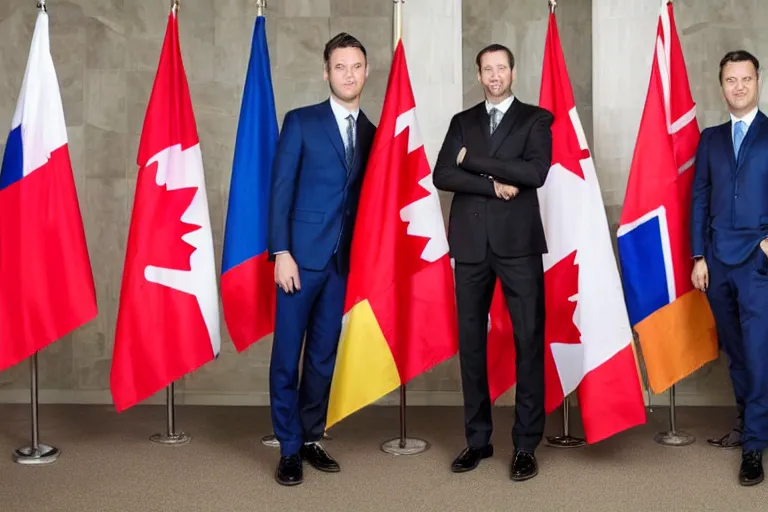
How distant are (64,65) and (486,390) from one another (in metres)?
3.12

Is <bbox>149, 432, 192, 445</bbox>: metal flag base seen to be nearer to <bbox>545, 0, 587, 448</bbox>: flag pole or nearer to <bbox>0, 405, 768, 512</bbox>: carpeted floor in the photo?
<bbox>0, 405, 768, 512</bbox>: carpeted floor

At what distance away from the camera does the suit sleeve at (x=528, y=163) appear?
3189 millimetres

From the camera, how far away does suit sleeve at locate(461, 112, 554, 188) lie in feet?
10.5

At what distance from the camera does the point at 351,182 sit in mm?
3479

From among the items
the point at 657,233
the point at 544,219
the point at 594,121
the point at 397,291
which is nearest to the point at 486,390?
the point at 397,291

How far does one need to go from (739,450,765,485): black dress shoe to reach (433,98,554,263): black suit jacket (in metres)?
1.15

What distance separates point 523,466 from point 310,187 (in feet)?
4.55

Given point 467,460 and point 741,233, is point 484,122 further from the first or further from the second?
point 467,460

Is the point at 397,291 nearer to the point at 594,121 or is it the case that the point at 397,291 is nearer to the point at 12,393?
the point at 594,121

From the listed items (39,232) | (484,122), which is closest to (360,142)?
(484,122)

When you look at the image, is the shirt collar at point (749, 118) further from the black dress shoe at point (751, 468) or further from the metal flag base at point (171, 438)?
the metal flag base at point (171, 438)

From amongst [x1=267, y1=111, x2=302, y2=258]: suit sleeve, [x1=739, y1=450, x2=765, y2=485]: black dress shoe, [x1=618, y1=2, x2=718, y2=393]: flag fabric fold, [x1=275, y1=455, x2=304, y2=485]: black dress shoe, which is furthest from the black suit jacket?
[x1=739, y1=450, x2=765, y2=485]: black dress shoe

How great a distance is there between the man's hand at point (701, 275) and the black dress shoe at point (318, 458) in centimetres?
170

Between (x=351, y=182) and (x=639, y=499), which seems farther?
(x=351, y=182)
